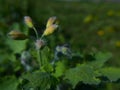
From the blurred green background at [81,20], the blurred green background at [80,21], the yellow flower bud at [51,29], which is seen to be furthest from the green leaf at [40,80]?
the blurred green background at [81,20]

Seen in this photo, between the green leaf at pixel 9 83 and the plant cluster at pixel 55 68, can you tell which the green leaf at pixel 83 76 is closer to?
the plant cluster at pixel 55 68

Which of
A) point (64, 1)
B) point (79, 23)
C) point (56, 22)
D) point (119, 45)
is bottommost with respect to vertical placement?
point (64, 1)

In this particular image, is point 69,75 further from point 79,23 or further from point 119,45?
point 79,23

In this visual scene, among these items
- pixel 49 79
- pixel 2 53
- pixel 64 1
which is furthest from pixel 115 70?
pixel 64 1

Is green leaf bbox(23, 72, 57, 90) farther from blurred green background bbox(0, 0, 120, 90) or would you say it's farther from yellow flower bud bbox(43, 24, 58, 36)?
blurred green background bbox(0, 0, 120, 90)

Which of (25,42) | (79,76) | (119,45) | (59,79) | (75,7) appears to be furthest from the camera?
(75,7)

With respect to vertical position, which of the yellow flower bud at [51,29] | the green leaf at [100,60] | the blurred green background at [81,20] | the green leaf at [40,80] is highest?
the yellow flower bud at [51,29]

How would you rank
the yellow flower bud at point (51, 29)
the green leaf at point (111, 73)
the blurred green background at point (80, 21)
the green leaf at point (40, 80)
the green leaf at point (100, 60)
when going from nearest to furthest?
the green leaf at point (40, 80) → the yellow flower bud at point (51, 29) → the green leaf at point (111, 73) → the green leaf at point (100, 60) → the blurred green background at point (80, 21)
